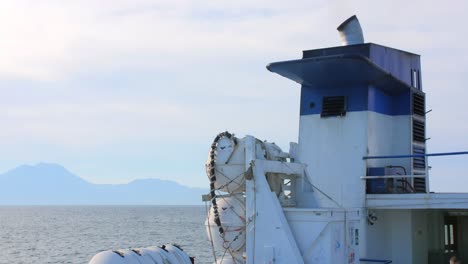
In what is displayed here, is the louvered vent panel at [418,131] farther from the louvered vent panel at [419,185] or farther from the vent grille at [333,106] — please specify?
the vent grille at [333,106]

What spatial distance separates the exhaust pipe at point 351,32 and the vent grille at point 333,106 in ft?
5.91

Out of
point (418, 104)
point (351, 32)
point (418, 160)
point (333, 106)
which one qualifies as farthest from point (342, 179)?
point (351, 32)

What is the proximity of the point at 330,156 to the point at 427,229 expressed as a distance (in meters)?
3.69

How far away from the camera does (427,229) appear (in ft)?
61.3

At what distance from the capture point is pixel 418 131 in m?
19.2

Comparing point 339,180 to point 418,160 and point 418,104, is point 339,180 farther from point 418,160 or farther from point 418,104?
point 418,104

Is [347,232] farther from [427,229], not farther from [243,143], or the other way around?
[427,229]

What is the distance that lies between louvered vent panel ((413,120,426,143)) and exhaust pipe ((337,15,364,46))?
2.86 meters

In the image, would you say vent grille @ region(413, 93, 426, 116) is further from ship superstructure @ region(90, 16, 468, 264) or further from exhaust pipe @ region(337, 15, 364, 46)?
exhaust pipe @ region(337, 15, 364, 46)

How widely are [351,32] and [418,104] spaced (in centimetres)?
A: 293

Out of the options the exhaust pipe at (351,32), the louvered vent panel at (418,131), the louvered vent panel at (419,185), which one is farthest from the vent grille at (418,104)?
the exhaust pipe at (351,32)

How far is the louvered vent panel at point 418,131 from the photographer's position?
18953 millimetres

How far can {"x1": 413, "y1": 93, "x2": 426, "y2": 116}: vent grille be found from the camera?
749 inches

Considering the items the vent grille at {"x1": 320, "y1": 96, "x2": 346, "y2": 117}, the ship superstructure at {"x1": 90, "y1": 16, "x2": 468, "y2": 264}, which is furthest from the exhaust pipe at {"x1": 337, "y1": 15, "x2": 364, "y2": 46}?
the vent grille at {"x1": 320, "y1": 96, "x2": 346, "y2": 117}
